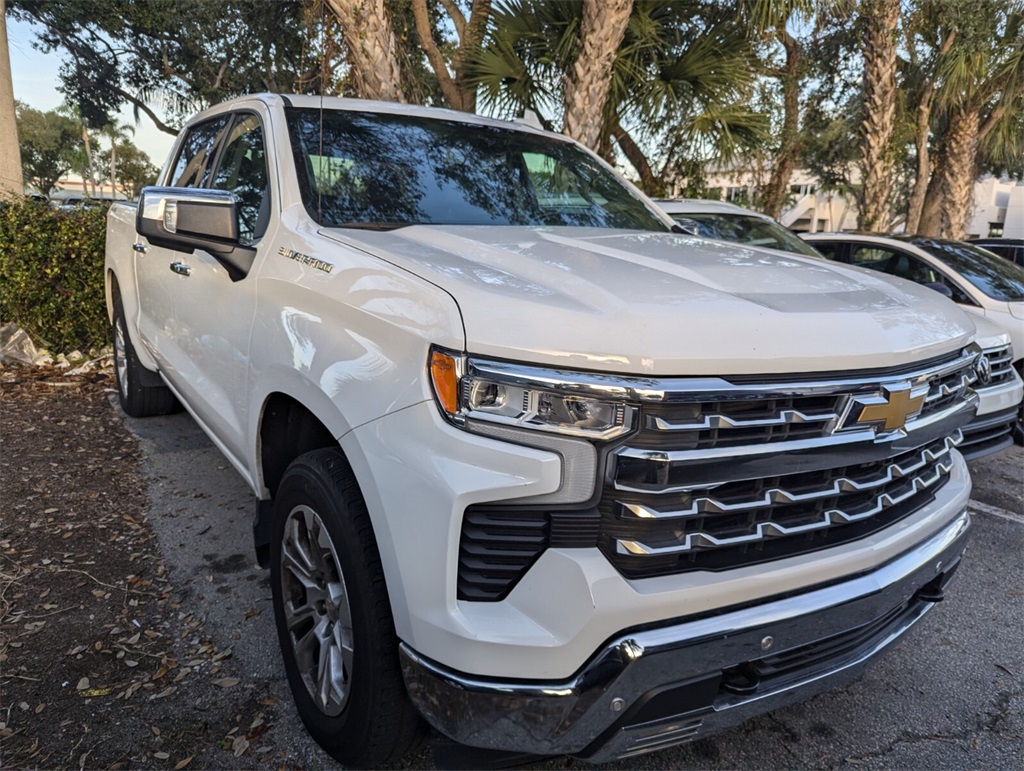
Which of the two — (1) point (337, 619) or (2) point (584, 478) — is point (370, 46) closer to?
(1) point (337, 619)

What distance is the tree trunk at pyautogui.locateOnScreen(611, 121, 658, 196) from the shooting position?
36.4ft

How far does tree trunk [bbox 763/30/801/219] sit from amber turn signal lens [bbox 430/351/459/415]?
Result: 11.6m

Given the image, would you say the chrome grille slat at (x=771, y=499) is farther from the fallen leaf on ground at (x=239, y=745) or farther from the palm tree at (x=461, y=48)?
the palm tree at (x=461, y=48)

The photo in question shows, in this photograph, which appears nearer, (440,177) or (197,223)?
(197,223)

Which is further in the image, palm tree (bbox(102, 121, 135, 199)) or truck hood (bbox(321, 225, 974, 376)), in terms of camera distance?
palm tree (bbox(102, 121, 135, 199))

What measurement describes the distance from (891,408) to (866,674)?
136cm

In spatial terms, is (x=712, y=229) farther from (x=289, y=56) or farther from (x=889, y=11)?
(x=289, y=56)

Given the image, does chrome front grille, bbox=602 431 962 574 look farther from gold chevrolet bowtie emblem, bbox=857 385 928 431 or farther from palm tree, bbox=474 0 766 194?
palm tree, bbox=474 0 766 194

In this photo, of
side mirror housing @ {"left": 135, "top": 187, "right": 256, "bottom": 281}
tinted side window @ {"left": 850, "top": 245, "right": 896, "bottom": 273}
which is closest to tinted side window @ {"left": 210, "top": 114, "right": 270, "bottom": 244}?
side mirror housing @ {"left": 135, "top": 187, "right": 256, "bottom": 281}

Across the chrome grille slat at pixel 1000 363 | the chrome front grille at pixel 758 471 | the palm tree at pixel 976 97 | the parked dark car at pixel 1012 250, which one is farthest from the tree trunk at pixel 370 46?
the palm tree at pixel 976 97

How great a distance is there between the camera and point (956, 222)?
15.7m

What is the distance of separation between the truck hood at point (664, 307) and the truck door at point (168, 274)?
162 cm

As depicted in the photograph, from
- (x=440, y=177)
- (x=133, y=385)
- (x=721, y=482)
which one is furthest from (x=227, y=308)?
(x=133, y=385)

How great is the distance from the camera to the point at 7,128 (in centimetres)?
730
